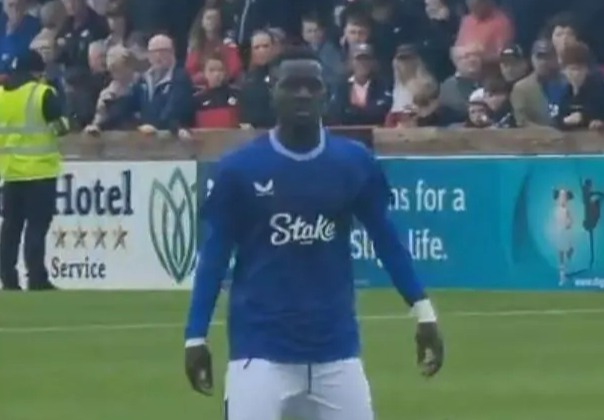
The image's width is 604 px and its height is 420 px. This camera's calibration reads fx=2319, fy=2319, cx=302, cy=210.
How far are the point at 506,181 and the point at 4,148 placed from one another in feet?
16.1

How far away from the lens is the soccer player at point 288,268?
8.45 m

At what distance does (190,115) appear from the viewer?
77.8 ft

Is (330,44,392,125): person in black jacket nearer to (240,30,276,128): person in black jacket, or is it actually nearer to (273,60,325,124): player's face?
(240,30,276,128): person in black jacket

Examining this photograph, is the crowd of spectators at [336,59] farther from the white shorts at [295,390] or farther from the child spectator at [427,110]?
the white shorts at [295,390]

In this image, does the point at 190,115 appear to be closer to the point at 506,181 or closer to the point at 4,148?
the point at 4,148

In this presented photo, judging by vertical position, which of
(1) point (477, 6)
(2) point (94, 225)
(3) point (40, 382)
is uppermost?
(1) point (477, 6)

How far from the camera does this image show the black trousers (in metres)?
22.0

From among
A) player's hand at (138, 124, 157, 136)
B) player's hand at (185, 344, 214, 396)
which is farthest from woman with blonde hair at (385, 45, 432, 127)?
player's hand at (185, 344, 214, 396)

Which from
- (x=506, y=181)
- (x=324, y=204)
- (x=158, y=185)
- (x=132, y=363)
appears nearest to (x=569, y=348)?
(x=132, y=363)

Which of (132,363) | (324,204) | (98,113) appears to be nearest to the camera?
(324,204)

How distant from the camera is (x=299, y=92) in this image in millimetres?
8445

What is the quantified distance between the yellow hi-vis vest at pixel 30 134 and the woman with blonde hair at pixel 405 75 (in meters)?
3.28

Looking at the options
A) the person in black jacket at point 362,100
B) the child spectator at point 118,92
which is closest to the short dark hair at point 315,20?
the person in black jacket at point 362,100

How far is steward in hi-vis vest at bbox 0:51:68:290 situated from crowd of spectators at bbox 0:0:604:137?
1.48ft
